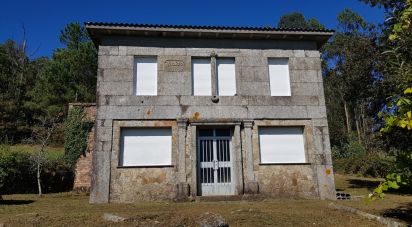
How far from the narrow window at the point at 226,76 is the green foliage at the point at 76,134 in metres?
7.36

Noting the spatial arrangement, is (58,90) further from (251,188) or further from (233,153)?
(251,188)

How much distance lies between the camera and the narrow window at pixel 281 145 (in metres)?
12.4

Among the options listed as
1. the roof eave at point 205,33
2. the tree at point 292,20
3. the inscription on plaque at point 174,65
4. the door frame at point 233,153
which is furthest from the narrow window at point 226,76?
the tree at point 292,20

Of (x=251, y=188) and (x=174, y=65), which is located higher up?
(x=174, y=65)

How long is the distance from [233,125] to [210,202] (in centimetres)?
292

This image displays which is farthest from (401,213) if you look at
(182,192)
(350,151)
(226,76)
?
(350,151)

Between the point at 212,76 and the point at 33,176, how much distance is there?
1099cm

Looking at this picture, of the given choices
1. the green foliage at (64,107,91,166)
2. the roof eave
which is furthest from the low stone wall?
the roof eave

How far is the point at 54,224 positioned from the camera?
694 cm

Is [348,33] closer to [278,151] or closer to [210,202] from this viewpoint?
[278,151]

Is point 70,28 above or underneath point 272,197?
above

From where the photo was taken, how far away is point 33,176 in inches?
682

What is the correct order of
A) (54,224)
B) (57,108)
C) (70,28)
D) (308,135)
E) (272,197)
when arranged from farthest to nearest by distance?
(70,28) → (57,108) → (308,135) → (272,197) → (54,224)

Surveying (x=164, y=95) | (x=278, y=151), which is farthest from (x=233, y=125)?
(x=164, y=95)
